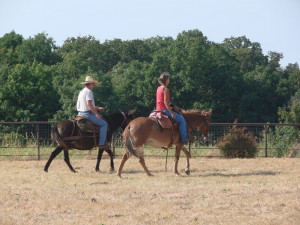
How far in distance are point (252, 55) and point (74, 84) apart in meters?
36.0

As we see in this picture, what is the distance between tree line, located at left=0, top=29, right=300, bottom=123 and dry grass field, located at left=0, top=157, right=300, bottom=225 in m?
35.9

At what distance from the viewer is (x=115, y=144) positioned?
19.8 metres

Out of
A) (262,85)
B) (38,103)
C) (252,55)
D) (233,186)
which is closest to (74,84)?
(38,103)

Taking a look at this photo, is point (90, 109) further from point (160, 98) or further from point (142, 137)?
point (160, 98)

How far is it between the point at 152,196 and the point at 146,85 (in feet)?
158

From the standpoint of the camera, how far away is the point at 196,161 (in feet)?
56.3

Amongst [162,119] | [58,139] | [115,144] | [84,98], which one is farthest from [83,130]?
[115,144]

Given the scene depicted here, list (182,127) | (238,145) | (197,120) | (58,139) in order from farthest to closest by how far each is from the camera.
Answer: (238,145) < (197,120) < (58,139) < (182,127)

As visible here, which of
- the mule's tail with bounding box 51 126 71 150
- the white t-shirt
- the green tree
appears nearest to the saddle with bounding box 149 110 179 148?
the white t-shirt

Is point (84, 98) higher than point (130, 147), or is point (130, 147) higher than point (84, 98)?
point (84, 98)

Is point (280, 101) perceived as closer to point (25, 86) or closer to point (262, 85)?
point (262, 85)

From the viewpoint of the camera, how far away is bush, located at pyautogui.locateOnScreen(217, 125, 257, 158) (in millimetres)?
18656

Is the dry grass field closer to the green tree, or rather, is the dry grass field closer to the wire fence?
the wire fence

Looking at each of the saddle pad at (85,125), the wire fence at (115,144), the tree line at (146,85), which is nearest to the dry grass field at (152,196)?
the saddle pad at (85,125)
